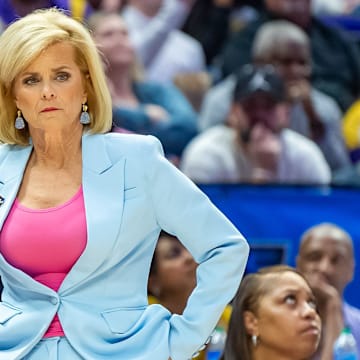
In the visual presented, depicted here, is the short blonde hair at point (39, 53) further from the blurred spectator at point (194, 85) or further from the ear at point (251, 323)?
the blurred spectator at point (194, 85)

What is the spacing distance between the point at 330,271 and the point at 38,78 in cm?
245

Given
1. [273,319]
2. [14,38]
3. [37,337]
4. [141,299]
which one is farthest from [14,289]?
[273,319]

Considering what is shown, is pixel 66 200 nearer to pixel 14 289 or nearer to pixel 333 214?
pixel 14 289

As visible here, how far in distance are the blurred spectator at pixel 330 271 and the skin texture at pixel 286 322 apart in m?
0.61

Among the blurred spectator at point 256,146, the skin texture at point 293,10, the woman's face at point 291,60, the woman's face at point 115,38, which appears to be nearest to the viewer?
the blurred spectator at point 256,146

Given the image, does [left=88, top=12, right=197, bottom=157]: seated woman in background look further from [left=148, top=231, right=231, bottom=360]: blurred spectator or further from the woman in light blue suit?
the woman in light blue suit

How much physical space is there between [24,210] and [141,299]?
35 centimetres

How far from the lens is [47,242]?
2.58 metres

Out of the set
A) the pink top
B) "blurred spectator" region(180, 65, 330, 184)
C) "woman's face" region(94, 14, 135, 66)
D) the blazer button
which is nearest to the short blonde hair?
the pink top

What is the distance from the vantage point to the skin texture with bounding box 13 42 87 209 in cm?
264

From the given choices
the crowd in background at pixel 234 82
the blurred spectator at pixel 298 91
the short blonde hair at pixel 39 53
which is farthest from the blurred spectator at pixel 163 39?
the short blonde hair at pixel 39 53

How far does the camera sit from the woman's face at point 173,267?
15.8 feet

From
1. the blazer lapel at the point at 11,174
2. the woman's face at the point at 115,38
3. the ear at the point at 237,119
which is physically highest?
the blazer lapel at the point at 11,174

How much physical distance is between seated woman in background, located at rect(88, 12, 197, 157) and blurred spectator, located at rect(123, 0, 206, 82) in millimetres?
253
